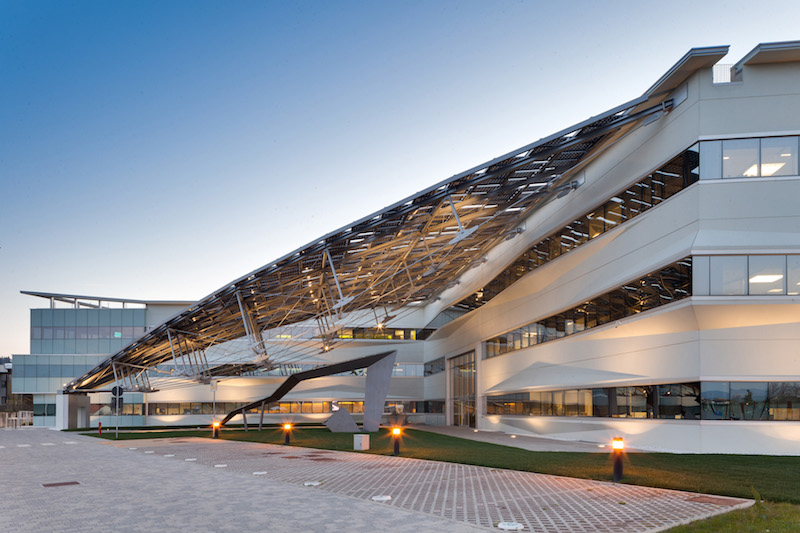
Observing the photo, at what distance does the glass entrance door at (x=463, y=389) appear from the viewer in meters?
50.3

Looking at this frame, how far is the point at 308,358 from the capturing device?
64.1 m

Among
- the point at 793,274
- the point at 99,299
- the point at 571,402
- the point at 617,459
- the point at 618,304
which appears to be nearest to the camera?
the point at 617,459

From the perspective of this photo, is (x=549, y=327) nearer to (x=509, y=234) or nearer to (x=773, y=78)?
(x=509, y=234)

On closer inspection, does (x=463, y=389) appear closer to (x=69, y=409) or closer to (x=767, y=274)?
(x=69, y=409)

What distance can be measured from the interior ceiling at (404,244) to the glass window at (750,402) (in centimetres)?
973

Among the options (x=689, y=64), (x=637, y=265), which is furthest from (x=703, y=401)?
(x=689, y=64)

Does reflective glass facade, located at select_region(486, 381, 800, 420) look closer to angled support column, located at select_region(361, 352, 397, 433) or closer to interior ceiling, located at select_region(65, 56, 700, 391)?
interior ceiling, located at select_region(65, 56, 700, 391)

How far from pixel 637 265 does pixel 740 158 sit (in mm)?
5143

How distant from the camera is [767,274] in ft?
69.5

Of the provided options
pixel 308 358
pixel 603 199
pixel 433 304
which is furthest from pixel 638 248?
pixel 308 358

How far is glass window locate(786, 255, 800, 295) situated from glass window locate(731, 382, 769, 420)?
3100mm

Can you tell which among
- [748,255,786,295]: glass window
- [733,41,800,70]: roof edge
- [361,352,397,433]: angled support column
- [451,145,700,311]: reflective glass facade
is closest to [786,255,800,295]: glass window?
[748,255,786,295]: glass window

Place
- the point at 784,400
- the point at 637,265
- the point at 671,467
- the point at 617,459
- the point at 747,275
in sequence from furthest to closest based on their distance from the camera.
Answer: the point at 637,265 < the point at 784,400 < the point at 747,275 < the point at 671,467 < the point at 617,459

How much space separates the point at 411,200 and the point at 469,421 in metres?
28.6
